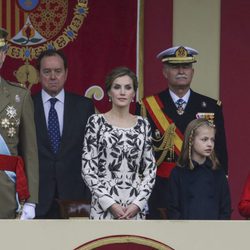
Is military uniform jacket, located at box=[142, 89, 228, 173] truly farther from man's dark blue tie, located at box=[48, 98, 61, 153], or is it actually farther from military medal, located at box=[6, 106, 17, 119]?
military medal, located at box=[6, 106, 17, 119]

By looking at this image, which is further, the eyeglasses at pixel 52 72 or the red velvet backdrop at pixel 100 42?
the red velvet backdrop at pixel 100 42

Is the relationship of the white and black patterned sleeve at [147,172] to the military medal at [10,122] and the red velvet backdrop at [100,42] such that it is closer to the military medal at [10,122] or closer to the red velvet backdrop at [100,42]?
the military medal at [10,122]

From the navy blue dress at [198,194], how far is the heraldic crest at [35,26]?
2158mm

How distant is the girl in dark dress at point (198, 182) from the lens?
28.5 feet

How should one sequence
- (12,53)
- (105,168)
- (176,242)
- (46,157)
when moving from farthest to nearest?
(12,53), (46,157), (105,168), (176,242)

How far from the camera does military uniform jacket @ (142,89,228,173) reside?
940cm

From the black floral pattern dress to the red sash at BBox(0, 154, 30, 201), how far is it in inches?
18.9

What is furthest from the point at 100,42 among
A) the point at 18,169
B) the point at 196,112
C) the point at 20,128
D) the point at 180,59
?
the point at 18,169

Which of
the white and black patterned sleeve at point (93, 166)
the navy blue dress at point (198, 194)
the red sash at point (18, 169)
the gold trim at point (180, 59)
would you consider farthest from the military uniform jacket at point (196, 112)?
the red sash at point (18, 169)

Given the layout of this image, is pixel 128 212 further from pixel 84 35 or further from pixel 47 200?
pixel 84 35

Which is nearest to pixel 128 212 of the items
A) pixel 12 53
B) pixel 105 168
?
pixel 105 168

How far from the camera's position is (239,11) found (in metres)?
10.9

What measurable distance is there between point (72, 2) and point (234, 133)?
1.47m

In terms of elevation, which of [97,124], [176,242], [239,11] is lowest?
[176,242]
